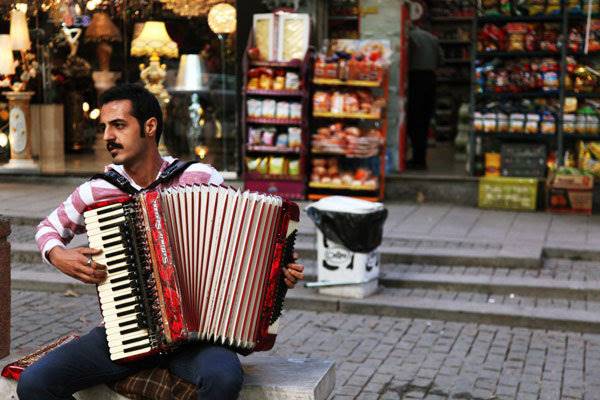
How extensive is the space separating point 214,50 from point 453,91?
6.38 m

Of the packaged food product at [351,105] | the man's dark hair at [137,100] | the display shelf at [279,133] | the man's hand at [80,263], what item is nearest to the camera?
the man's hand at [80,263]

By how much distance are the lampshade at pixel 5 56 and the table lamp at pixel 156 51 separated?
5.75 feet

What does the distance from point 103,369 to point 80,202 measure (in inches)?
27.7

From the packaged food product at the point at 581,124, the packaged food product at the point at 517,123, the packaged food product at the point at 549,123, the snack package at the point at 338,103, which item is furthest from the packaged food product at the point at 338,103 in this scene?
the packaged food product at the point at 581,124

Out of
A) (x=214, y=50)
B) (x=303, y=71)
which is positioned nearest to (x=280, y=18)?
(x=303, y=71)

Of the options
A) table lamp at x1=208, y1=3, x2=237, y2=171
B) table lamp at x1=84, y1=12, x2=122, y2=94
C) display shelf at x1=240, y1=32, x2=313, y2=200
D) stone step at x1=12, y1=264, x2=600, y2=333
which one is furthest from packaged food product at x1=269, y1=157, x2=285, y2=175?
stone step at x1=12, y1=264, x2=600, y2=333

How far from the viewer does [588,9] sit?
35.3 feet

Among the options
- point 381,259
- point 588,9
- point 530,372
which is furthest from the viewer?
point 588,9

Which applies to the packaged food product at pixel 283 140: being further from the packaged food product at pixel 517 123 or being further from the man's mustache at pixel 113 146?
the man's mustache at pixel 113 146

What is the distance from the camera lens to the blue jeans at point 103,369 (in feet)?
12.5

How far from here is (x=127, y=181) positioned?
403cm

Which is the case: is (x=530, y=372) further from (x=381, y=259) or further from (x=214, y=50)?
(x=214, y=50)

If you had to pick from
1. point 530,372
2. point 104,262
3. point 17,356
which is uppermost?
point 104,262

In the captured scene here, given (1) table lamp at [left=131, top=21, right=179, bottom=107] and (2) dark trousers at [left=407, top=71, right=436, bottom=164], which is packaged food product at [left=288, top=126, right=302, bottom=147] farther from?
(1) table lamp at [left=131, top=21, right=179, bottom=107]
